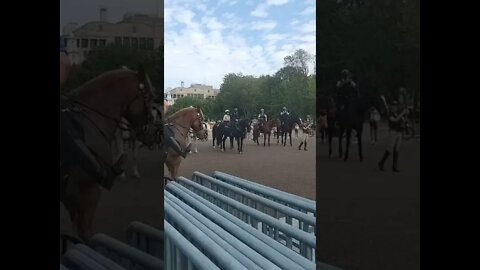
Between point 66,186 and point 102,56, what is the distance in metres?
0.55

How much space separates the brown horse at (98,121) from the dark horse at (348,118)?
0.73m

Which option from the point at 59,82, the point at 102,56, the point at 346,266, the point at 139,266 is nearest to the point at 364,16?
the point at 346,266

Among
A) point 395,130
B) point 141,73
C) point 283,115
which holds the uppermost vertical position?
point 283,115

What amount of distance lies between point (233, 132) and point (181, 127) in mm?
2391

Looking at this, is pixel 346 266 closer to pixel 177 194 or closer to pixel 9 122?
pixel 9 122

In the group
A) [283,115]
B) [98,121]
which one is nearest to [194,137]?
[283,115]

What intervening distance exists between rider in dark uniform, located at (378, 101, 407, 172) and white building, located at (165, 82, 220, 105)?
4.78 meters

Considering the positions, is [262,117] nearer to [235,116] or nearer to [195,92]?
[235,116]

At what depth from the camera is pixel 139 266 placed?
6.25 feet

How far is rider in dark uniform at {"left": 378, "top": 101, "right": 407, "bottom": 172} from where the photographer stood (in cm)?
163

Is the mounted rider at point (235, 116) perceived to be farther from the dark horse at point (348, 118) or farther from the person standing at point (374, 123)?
the person standing at point (374, 123)

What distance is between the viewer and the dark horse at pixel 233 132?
28.3ft

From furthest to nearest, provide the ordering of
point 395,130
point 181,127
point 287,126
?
point 287,126 < point 181,127 < point 395,130

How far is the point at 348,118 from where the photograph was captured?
1.77 m
